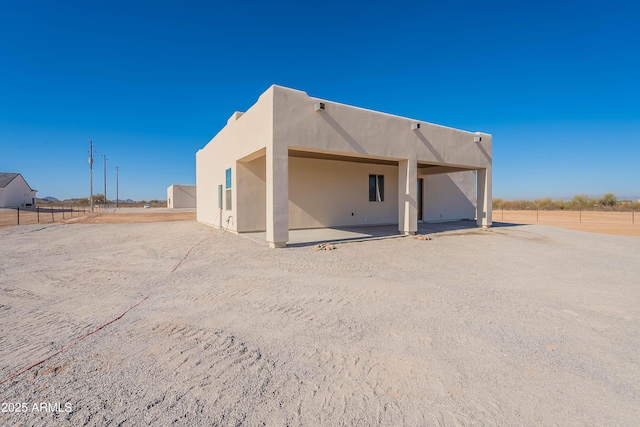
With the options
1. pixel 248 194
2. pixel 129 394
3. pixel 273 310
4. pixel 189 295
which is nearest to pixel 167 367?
pixel 129 394

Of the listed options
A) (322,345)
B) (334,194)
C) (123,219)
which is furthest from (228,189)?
(123,219)

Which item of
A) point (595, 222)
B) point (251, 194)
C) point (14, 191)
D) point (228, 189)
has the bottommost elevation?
point (595, 222)

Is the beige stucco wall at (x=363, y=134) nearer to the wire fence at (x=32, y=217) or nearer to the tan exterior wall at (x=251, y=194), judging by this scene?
the tan exterior wall at (x=251, y=194)

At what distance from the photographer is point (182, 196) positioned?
47375 mm

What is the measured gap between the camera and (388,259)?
7328 mm

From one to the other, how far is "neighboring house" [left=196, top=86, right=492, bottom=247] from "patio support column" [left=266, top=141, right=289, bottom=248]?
3 centimetres

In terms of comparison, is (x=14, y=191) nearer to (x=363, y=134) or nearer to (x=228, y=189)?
(x=228, y=189)

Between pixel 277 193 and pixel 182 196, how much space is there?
145 feet

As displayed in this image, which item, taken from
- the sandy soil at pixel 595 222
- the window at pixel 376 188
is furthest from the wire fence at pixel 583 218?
the window at pixel 376 188

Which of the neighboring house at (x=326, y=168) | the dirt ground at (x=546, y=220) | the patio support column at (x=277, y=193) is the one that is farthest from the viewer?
the dirt ground at (x=546, y=220)

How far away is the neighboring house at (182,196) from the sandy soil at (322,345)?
43326mm

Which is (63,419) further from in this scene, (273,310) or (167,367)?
(273,310)

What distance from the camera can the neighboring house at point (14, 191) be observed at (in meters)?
40.8

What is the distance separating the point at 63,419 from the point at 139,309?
2.16m
